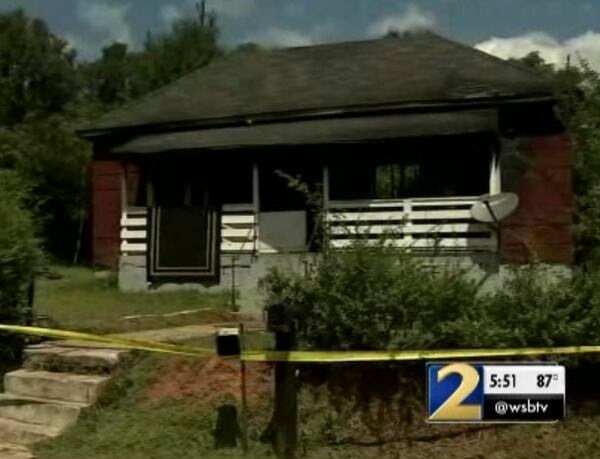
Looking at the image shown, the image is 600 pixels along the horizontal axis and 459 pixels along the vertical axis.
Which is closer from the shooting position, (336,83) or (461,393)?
(461,393)

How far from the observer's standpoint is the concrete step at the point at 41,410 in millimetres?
8102

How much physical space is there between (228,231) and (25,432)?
32.8 ft

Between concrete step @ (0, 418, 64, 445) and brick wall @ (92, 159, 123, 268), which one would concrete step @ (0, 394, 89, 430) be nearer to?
concrete step @ (0, 418, 64, 445)

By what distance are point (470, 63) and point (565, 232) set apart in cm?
489

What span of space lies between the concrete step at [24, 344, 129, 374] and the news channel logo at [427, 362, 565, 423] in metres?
3.20

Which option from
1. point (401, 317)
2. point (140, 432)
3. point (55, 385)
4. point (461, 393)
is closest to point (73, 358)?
point (55, 385)

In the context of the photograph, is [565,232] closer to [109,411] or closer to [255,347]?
[255,347]

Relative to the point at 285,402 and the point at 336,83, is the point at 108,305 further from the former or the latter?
the point at 285,402

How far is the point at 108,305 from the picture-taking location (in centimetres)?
1514

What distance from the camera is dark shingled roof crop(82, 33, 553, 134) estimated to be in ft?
56.2

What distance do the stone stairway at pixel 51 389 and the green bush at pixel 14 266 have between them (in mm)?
275

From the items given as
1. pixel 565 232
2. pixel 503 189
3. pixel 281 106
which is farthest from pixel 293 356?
pixel 281 106

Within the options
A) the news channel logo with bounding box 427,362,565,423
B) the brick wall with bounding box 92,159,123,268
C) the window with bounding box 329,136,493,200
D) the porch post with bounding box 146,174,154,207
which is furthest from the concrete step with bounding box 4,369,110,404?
the brick wall with bounding box 92,159,123,268

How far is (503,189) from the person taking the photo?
16750 millimetres
